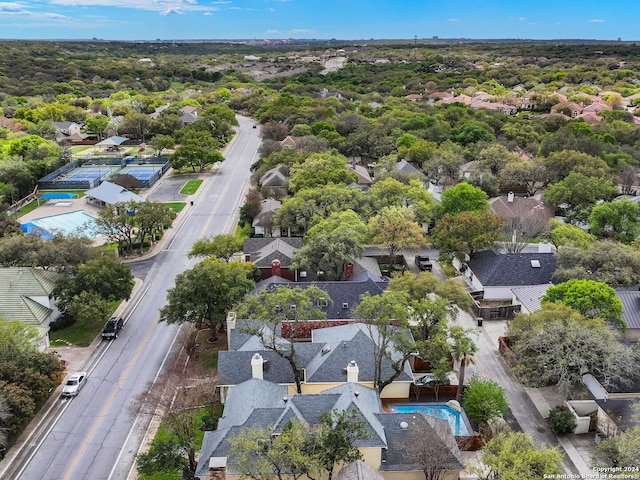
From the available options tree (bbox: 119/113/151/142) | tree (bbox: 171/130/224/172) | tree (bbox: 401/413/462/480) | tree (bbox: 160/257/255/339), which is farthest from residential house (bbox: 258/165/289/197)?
tree (bbox: 119/113/151/142)

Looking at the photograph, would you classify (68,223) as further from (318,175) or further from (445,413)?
(445,413)

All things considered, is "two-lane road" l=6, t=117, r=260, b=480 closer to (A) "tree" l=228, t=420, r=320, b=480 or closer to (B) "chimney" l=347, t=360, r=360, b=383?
(A) "tree" l=228, t=420, r=320, b=480

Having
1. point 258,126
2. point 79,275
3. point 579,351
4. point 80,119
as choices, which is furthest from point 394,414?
point 80,119

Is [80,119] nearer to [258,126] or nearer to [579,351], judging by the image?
[258,126]

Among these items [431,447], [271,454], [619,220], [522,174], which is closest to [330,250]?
[431,447]

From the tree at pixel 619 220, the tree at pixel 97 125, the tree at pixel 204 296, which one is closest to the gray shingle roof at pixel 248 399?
the tree at pixel 204 296
